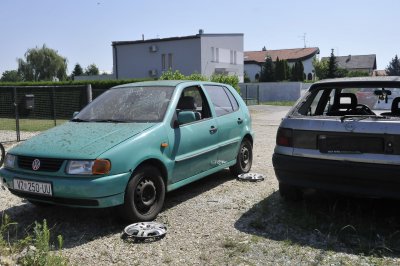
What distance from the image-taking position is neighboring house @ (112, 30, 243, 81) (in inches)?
1470

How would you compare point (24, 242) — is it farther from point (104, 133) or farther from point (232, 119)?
point (232, 119)

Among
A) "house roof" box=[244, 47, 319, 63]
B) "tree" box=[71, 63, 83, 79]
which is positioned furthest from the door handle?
"tree" box=[71, 63, 83, 79]

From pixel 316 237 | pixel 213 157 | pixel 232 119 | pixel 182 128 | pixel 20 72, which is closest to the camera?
pixel 316 237

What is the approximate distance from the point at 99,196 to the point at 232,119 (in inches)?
113

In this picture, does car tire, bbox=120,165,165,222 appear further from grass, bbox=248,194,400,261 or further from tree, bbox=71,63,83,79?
tree, bbox=71,63,83,79

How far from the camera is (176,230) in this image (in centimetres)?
451

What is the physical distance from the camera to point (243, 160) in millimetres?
6992

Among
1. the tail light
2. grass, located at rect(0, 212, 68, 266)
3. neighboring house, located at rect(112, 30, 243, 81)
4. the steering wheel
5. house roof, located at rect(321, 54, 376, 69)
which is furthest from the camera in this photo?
house roof, located at rect(321, 54, 376, 69)

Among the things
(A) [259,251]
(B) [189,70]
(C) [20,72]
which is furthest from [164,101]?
(C) [20,72]

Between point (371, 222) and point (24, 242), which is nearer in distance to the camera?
point (24, 242)

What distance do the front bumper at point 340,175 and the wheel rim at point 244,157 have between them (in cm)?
206

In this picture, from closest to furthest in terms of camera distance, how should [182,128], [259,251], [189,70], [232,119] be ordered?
[259,251] < [182,128] < [232,119] < [189,70]

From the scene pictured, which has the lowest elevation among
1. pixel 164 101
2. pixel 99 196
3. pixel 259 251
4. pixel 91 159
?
pixel 259 251

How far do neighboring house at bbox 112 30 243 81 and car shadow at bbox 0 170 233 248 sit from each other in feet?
105
